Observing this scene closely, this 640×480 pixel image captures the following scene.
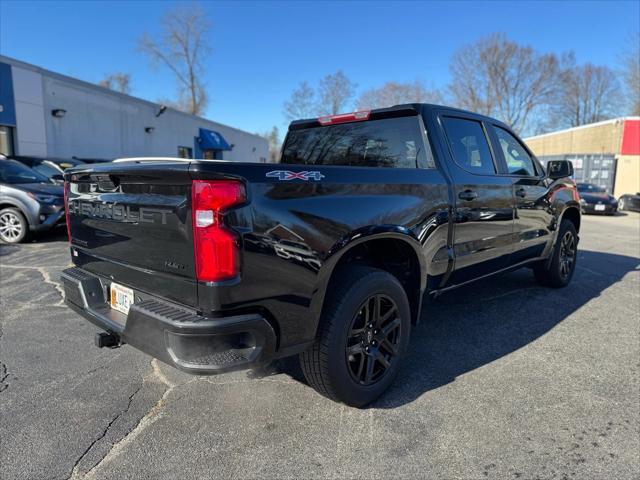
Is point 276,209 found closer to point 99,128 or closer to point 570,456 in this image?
point 570,456

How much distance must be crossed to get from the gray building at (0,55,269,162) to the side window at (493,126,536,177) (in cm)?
1458

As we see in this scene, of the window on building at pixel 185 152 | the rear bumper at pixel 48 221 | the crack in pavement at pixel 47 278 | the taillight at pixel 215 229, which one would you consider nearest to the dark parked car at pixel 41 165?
the rear bumper at pixel 48 221

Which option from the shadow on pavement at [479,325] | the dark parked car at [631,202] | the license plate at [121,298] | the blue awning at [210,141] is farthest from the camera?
the blue awning at [210,141]

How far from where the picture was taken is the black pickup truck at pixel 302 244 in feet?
6.79

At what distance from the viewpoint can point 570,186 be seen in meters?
5.47

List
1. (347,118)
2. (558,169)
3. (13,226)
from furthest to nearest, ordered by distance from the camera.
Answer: (13,226)
(558,169)
(347,118)

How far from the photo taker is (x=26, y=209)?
7.80 m

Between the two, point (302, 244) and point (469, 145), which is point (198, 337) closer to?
point (302, 244)

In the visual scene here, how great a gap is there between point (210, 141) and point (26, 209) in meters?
21.3

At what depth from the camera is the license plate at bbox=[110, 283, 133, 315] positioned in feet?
8.39

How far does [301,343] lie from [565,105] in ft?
201

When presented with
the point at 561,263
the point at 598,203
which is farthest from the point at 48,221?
the point at 598,203

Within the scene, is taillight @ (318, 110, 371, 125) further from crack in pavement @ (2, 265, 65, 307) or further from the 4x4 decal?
crack in pavement @ (2, 265, 65, 307)

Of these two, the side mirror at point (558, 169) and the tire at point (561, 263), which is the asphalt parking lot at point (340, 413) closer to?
the tire at point (561, 263)
